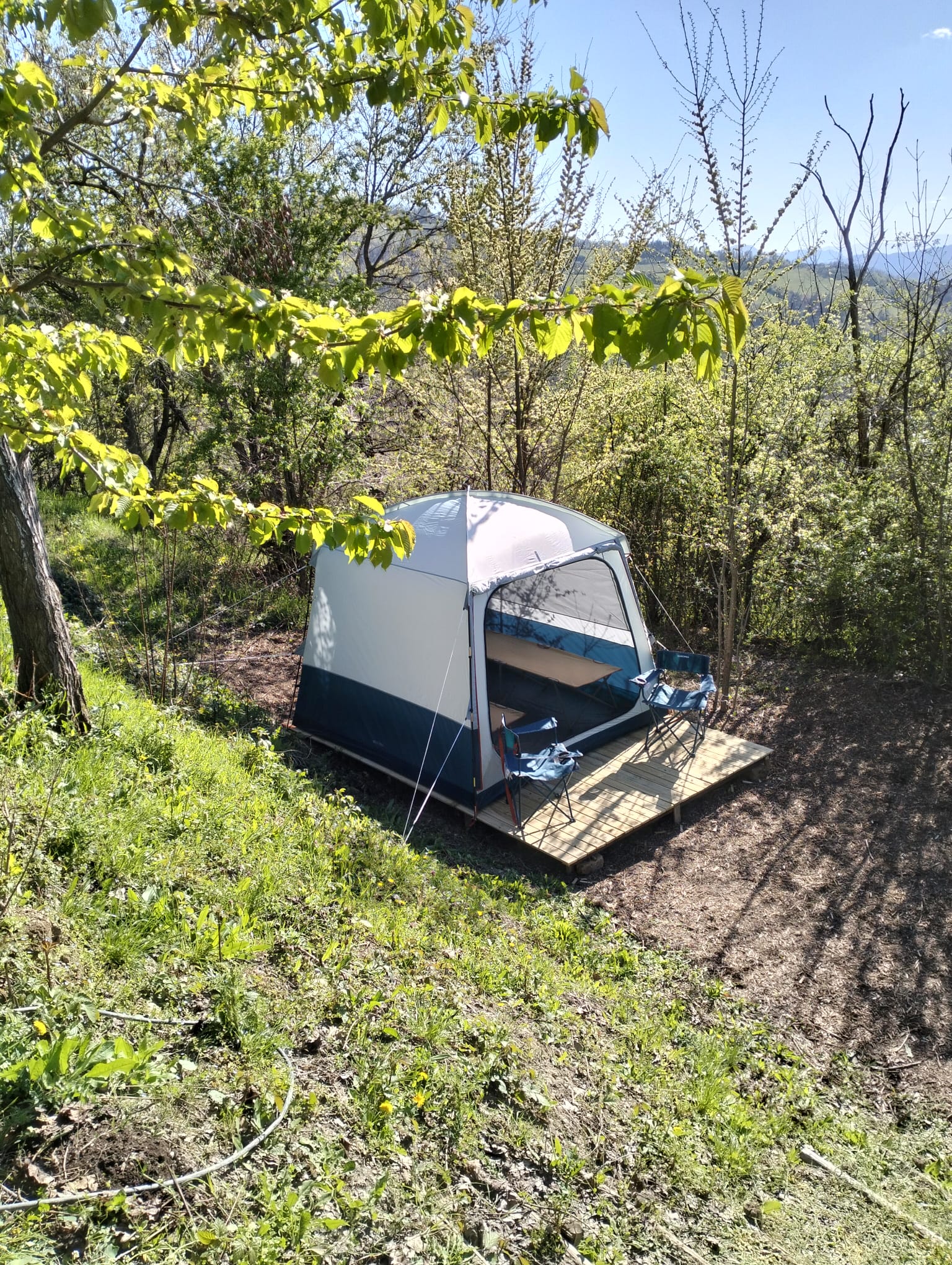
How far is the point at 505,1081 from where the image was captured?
326 centimetres

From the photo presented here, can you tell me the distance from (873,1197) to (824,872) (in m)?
2.42

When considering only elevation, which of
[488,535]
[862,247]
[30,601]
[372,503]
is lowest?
[30,601]

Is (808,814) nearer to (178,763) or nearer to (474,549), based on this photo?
(474,549)

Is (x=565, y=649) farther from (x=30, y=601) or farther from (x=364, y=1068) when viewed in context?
(x=364, y=1068)

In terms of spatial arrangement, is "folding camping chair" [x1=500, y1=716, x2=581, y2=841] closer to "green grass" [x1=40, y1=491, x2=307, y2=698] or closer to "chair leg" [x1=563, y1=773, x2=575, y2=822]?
"chair leg" [x1=563, y1=773, x2=575, y2=822]

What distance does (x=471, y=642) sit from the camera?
19.9 ft

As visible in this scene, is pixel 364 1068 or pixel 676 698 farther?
pixel 676 698

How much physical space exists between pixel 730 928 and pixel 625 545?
333 centimetres

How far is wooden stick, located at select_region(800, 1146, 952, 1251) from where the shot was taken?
123 inches

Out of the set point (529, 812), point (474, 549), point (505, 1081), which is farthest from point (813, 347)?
point (505, 1081)

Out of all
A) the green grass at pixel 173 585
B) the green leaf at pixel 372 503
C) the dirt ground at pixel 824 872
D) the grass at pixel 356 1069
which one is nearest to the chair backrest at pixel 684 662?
the dirt ground at pixel 824 872

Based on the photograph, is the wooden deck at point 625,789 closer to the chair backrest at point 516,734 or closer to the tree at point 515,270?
the chair backrest at point 516,734

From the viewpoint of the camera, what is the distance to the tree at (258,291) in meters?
2.11

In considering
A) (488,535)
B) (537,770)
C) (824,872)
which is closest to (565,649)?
(488,535)
